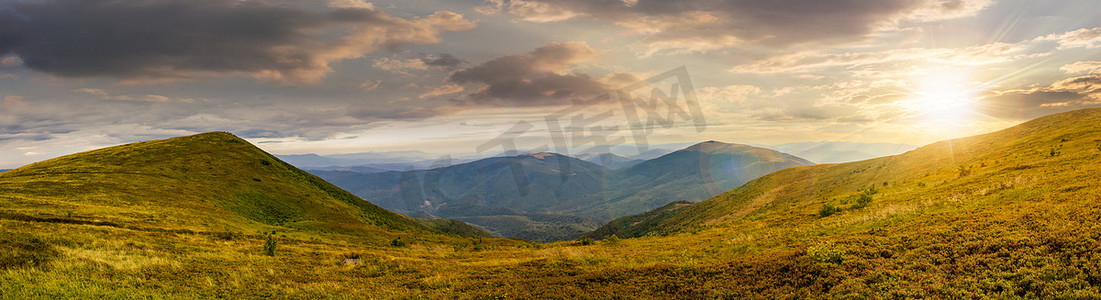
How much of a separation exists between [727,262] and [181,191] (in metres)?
60.8

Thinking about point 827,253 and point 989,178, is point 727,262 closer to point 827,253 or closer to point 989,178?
point 827,253

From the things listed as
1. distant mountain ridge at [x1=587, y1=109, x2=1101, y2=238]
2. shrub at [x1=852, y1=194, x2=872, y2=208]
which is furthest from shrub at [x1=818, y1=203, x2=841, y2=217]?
shrub at [x1=852, y1=194, x2=872, y2=208]

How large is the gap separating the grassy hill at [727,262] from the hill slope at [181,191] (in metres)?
5.13

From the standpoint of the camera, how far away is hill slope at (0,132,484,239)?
103 ft

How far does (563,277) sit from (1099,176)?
27.5m

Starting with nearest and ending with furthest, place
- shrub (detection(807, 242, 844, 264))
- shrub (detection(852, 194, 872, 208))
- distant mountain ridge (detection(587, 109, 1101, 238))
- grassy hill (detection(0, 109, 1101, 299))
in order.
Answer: grassy hill (detection(0, 109, 1101, 299)), shrub (detection(807, 242, 844, 264)), distant mountain ridge (detection(587, 109, 1101, 238)), shrub (detection(852, 194, 872, 208))

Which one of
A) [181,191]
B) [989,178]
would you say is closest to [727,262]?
[989,178]

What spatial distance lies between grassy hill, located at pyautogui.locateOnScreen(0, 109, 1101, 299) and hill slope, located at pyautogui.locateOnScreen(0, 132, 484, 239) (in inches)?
202

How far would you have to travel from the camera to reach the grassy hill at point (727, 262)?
1087 cm

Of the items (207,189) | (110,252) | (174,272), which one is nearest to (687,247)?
(174,272)

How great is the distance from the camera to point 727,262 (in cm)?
1628

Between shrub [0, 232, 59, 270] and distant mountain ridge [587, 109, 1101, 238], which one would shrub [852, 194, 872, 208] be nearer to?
distant mountain ridge [587, 109, 1101, 238]

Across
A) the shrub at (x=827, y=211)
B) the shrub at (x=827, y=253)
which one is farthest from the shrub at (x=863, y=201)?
the shrub at (x=827, y=253)

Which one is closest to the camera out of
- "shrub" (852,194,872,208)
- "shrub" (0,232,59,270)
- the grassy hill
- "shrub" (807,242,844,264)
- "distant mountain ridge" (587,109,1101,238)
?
the grassy hill
